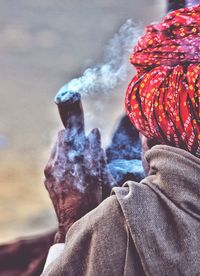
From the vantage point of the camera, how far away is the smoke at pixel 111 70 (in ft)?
4.32

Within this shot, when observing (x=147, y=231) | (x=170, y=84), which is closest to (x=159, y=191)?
(x=147, y=231)

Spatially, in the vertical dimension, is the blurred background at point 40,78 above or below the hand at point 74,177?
above

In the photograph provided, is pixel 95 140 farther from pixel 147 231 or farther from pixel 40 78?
pixel 147 231

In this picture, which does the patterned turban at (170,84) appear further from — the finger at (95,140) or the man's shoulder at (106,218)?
the finger at (95,140)

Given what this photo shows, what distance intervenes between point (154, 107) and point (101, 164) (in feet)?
1.68

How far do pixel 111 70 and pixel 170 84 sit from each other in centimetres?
52

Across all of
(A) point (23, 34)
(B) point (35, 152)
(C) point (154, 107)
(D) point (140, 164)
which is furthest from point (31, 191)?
(C) point (154, 107)

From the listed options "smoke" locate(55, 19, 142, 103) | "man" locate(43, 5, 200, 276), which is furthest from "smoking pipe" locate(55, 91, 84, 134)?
"man" locate(43, 5, 200, 276)

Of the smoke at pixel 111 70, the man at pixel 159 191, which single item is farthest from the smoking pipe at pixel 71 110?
the man at pixel 159 191

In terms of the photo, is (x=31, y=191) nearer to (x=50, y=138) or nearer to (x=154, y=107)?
(x=50, y=138)

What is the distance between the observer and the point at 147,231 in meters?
0.73

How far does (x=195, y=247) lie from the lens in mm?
721

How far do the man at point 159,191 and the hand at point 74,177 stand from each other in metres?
0.41

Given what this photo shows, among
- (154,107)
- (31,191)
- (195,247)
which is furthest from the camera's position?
(31,191)
